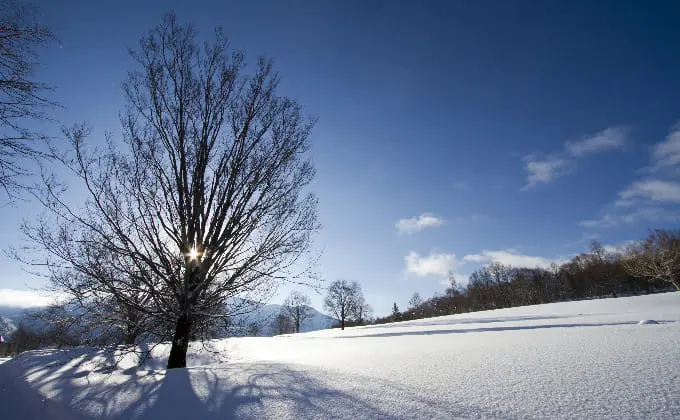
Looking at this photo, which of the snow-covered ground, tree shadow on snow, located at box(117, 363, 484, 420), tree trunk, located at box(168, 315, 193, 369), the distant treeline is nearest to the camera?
the snow-covered ground

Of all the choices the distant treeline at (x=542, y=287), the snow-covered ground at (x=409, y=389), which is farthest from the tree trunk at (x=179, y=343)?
the distant treeline at (x=542, y=287)

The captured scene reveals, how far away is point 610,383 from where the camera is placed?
95.3 inches

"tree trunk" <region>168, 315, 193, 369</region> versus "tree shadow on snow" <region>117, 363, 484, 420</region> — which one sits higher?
"tree trunk" <region>168, 315, 193, 369</region>

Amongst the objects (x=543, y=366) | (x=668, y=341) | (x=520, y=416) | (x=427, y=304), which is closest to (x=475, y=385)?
(x=520, y=416)

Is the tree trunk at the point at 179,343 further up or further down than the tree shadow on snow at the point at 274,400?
further up

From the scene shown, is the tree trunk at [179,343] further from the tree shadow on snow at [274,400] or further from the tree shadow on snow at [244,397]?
the tree shadow on snow at [274,400]

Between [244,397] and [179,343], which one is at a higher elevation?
[179,343]

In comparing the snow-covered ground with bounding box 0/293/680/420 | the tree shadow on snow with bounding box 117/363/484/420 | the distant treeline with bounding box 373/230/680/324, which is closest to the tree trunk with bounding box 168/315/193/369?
the snow-covered ground with bounding box 0/293/680/420

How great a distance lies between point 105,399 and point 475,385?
3.79 meters

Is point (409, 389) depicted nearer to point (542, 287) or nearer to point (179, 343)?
point (179, 343)

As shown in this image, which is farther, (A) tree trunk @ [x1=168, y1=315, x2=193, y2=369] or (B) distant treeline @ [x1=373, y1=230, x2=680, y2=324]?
(B) distant treeline @ [x1=373, y1=230, x2=680, y2=324]

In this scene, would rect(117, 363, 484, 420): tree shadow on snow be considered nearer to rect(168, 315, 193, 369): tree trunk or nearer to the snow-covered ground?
the snow-covered ground

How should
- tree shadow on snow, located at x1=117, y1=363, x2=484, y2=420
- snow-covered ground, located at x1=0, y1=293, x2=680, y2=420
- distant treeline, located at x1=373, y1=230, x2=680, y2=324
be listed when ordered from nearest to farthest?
snow-covered ground, located at x1=0, y1=293, x2=680, y2=420 < tree shadow on snow, located at x1=117, y1=363, x2=484, y2=420 < distant treeline, located at x1=373, y1=230, x2=680, y2=324

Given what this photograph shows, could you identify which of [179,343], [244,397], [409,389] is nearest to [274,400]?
[244,397]
